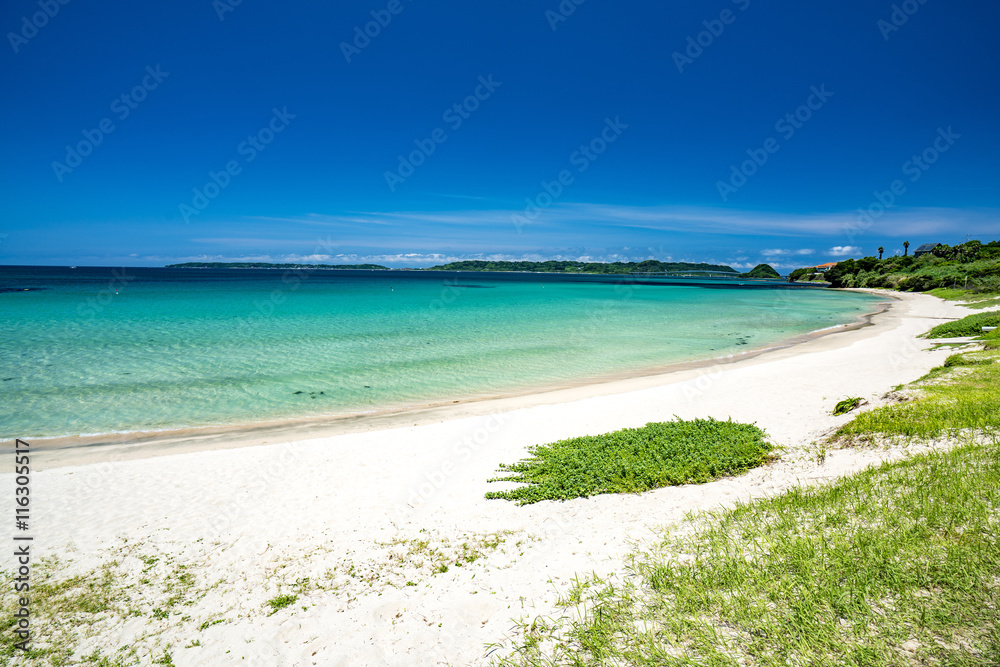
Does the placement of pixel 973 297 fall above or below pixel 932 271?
below

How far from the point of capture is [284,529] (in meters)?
7.96

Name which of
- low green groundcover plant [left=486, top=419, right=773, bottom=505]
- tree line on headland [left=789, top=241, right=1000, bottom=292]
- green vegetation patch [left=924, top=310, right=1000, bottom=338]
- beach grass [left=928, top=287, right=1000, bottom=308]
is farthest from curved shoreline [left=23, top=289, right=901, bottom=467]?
tree line on headland [left=789, top=241, right=1000, bottom=292]

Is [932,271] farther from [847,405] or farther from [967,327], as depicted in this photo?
[847,405]

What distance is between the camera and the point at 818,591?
4121mm

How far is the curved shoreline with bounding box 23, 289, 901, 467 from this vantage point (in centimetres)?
1267

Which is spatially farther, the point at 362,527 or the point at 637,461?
the point at 637,461

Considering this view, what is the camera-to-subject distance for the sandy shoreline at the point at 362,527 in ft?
17.3

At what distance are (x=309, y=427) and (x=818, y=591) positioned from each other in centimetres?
1398

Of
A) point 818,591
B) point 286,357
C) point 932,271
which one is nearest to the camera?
point 818,591

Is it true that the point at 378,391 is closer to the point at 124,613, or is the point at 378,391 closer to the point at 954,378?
the point at 124,613

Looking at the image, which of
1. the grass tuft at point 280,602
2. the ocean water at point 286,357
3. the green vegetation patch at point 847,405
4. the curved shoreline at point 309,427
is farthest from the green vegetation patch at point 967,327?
the grass tuft at point 280,602

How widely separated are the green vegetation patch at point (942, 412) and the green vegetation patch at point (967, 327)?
1918 centimetres

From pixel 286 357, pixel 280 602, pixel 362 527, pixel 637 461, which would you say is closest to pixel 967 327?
pixel 637 461

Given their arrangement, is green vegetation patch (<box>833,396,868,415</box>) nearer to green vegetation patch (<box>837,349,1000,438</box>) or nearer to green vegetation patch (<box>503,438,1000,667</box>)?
green vegetation patch (<box>837,349,1000,438</box>)
